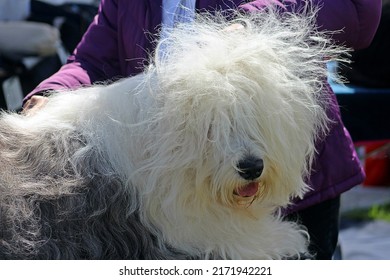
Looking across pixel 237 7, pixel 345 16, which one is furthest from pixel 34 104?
pixel 345 16

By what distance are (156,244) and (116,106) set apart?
0.98 ft

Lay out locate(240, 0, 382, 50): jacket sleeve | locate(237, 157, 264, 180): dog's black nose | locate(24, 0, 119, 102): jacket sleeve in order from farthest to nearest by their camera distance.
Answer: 1. locate(24, 0, 119, 102): jacket sleeve
2. locate(240, 0, 382, 50): jacket sleeve
3. locate(237, 157, 264, 180): dog's black nose

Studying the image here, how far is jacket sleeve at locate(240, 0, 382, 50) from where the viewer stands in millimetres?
1493

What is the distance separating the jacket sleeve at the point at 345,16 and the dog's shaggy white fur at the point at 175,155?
0.37ft

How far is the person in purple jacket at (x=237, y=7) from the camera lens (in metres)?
1.56

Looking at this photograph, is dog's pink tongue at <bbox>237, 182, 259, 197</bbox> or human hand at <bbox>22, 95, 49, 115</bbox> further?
human hand at <bbox>22, 95, 49, 115</bbox>

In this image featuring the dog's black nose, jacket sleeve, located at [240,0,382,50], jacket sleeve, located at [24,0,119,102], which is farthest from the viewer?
jacket sleeve, located at [24,0,119,102]

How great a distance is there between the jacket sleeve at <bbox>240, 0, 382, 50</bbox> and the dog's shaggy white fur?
0.11 metres

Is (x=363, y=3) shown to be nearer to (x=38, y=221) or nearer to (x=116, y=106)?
(x=116, y=106)

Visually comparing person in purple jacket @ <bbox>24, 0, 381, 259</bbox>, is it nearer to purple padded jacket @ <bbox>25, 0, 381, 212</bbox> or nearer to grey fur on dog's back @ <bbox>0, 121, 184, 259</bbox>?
purple padded jacket @ <bbox>25, 0, 381, 212</bbox>

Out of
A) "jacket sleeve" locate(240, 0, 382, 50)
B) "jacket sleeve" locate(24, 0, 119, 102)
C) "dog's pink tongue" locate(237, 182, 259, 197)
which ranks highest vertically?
"jacket sleeve" locate(240, 0, 382, 50)

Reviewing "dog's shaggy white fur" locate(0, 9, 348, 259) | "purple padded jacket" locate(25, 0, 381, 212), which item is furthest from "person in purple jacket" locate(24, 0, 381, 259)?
"dog's shaggy white fur" locate(0, 9, 348, 259)

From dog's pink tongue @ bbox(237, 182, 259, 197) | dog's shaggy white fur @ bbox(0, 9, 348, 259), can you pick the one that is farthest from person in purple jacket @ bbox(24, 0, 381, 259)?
dog's pink tongue @ bbox(237, 182, 259, 197)

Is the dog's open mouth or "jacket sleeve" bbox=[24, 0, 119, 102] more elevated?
"jacket sleeve" bbox=[24, 0, 119, 102]
